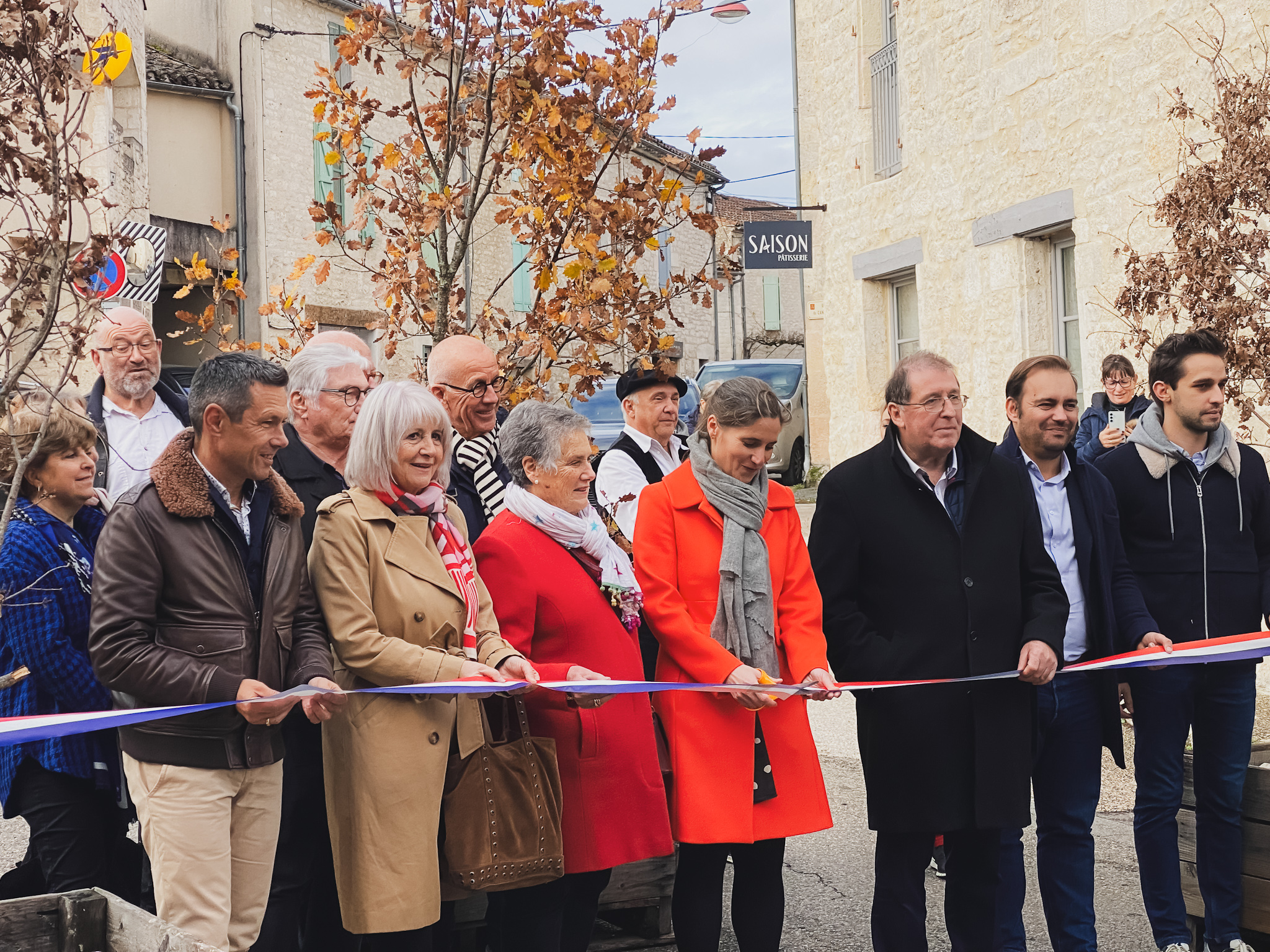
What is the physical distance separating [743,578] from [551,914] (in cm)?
119

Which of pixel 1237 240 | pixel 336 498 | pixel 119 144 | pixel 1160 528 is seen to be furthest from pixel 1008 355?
pixel 119 144

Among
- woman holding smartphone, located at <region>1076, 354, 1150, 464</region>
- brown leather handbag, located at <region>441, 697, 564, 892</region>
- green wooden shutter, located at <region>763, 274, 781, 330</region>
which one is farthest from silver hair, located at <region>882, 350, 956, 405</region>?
green wooden shutter, located at <region>763, 274, 781, 330</region>

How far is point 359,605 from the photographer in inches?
145

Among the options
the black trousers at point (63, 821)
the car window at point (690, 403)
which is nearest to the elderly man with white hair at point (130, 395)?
the black trousers at point (63, 821)

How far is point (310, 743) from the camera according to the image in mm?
3977

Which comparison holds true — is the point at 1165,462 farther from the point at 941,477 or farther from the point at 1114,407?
the point at 1114,407

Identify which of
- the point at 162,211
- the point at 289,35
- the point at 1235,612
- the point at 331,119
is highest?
the point at 289,35

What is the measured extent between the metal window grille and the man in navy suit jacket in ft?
29.9

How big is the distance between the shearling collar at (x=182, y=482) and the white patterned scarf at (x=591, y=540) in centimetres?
99

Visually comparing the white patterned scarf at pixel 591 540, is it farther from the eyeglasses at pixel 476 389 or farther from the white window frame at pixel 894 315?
the white window frame at pixel 894 315

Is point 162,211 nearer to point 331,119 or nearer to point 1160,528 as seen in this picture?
point 331,119

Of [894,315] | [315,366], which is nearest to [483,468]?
[315,366]

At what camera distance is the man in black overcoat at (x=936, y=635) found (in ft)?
14.0

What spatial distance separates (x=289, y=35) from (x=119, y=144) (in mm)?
5838
